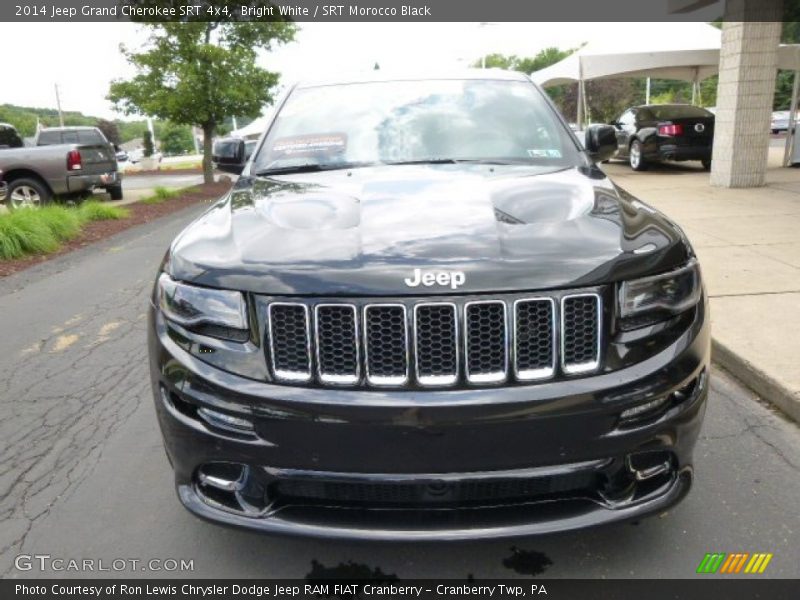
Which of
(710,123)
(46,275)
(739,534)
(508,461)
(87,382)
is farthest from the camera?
(710,123)

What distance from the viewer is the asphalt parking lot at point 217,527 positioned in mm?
2436

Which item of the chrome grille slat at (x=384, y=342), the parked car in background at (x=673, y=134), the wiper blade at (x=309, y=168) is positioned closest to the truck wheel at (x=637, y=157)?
the parked car in background at (x=673, y=134)

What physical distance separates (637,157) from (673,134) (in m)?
1.19

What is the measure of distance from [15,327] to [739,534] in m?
5.40

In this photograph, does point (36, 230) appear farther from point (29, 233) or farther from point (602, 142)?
point (602, 142)

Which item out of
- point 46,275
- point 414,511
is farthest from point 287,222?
point 46,275

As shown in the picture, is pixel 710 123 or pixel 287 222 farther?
pixel 710 123

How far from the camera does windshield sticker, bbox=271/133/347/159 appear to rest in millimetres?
3363

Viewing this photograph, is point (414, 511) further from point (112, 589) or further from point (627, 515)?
point (112, 589)

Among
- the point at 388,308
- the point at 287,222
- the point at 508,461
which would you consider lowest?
the point at 508,461

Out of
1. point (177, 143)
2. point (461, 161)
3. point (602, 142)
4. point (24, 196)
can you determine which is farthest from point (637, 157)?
point (177, 143)

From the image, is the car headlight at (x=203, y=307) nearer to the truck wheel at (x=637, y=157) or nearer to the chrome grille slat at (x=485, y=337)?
the chrome grille slat at (x=485, y=337)

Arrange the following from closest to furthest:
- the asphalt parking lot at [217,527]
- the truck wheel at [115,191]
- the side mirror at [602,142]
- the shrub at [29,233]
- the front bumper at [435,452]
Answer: the front bumper at [435,452], the asphalt parking lot at [217,527], the side mirror at [602,142], the shrub at [29,233], the truck wheel at [115,191]

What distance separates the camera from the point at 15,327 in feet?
18.4
